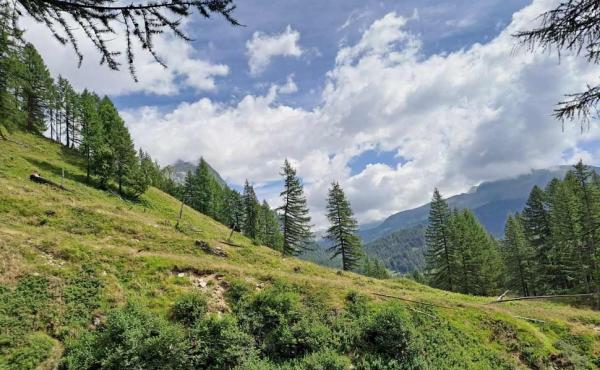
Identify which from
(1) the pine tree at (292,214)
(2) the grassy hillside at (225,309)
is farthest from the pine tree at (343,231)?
(2) the grassy hillside at (225,309)

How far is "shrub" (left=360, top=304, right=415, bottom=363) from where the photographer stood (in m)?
18.9

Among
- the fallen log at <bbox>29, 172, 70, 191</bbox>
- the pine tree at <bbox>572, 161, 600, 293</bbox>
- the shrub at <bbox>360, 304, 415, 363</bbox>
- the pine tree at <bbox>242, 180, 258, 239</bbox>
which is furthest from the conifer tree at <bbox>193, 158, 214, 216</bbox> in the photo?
the pine tree at <bbox>572, 161, 600, 293</bbox>

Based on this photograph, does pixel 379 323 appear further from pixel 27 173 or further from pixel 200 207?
pixel 200 207

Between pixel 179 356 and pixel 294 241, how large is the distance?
129 ft

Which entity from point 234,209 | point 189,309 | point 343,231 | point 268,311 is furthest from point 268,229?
point 189,309

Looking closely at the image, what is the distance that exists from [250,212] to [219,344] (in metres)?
63.7

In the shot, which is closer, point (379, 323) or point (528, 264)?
point (379, 323)

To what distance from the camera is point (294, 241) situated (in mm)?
55031

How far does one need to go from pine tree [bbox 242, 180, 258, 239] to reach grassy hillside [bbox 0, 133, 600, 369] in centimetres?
4931

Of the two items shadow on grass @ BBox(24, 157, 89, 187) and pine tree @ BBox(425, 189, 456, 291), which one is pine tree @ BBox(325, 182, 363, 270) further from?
shadow on grass @ BBox(24, 157, 89, 187)

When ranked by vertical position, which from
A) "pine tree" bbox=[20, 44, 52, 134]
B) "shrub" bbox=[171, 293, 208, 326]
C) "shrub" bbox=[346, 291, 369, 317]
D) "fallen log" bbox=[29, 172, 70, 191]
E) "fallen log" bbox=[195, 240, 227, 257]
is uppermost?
"pine tree" bbox=[20, 44, 52, 134]

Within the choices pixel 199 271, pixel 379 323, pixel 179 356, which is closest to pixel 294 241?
pixel 199 271

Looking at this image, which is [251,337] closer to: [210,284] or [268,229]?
[210,284]

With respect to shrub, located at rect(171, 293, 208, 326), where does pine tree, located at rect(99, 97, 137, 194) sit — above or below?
above
